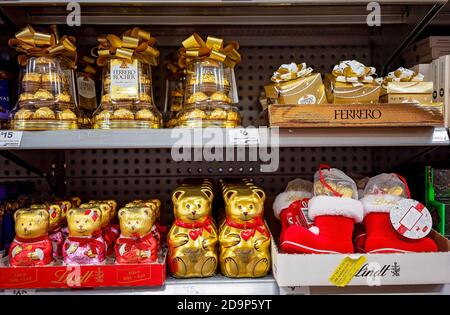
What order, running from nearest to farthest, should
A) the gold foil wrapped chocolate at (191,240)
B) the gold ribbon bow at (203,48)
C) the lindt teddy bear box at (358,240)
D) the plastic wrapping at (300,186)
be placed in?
1. the lindt teddy bear box at (358,240)
2. the gold foil wrapped chocolate at (191,240)
3. the gold ribbon bow at (203,48)
4. the plastic wrapping at (300,186)

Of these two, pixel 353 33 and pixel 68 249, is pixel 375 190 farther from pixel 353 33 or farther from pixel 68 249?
pixel 68 249

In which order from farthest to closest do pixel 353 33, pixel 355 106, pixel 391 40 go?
1. pixel 353 33
2. pixel 391 40
3. pixel 355 106

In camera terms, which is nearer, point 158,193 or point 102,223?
point 102,223

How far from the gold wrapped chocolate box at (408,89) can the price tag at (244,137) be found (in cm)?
45

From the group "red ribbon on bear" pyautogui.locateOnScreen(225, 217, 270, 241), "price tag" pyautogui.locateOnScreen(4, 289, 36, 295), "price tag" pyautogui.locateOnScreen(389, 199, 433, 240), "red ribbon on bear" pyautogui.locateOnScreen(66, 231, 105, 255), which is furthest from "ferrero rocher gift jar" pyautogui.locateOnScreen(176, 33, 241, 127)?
"price tag" pyautogui.locateOnScreen(4, 289, 36, 295)

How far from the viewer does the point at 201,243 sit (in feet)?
4.50

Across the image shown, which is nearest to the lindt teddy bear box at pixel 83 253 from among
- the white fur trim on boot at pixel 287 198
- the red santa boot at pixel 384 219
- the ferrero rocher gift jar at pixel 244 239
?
the ferrero rocher gift jar at pixel 244 239

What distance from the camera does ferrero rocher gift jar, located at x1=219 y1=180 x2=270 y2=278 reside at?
1368mm

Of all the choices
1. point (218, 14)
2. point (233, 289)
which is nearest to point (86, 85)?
point (218, 14)

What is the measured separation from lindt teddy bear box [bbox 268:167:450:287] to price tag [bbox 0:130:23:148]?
2.73 feet

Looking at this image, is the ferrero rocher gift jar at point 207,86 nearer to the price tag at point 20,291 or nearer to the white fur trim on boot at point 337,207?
the white fur trim on boot at point 337,207

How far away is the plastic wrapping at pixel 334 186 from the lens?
54.7 inches
